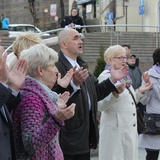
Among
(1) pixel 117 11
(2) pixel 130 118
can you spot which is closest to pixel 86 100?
(2) pixel 130 118

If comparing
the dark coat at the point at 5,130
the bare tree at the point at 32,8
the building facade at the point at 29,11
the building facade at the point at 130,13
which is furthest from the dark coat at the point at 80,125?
the building facade at the point at 29,11

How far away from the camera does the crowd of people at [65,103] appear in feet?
11.7

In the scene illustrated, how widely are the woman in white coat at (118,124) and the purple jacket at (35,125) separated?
2081mm

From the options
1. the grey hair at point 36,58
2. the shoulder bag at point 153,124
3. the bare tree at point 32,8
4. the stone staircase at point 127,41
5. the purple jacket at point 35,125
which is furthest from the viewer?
the bare tree at point 32,8

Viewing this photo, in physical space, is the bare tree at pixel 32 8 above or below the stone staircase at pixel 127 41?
above

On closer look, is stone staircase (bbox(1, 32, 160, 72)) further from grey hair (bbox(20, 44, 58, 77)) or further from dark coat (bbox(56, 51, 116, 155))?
grey hair (bbox(20, 44, 58, 77))

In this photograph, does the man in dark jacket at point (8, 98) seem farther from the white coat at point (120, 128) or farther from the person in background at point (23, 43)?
the white coat at point (120, 128)

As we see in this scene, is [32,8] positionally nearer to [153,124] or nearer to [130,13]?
[130,13]

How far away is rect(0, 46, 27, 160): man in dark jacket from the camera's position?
3302 mm

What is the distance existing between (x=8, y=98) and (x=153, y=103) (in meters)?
3.44

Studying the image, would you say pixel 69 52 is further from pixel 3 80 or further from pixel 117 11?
pixel 117 11

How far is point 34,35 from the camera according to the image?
185 inches

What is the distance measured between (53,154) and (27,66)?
0.67 metres

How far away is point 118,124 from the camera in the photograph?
586 centimetres
